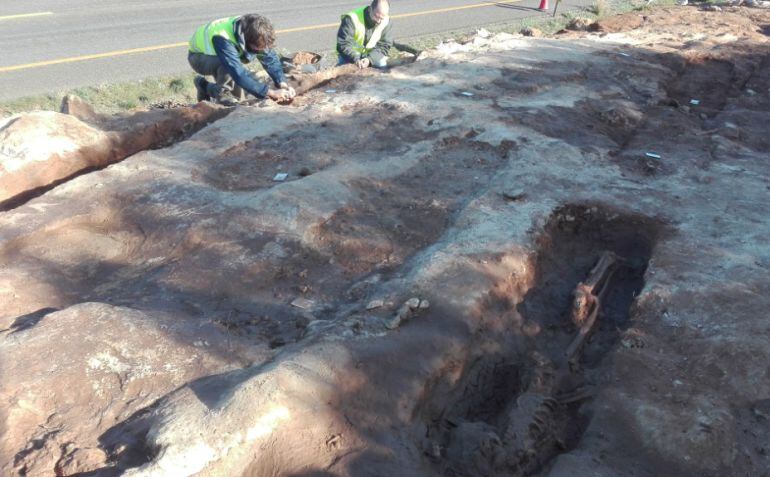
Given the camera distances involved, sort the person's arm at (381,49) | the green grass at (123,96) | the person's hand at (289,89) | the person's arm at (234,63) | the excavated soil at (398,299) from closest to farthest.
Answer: the excavated soil at (398,299) → the person's arm at (234,63) → the person's hand at (289,89) → the green grass at (123,96) → the person's arm at (381,49)

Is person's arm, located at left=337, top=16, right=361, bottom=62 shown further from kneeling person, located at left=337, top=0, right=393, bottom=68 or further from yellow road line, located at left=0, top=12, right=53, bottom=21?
yellow road line, located at left=0, top=12, right=53, bottom=21

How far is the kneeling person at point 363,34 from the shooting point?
29.7 feet

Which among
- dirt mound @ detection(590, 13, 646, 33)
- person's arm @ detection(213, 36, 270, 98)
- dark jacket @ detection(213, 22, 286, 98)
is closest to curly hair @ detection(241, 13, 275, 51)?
dark jacket @ detection(213, 22, 286, 98)

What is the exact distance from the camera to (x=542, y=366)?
13.2 feet

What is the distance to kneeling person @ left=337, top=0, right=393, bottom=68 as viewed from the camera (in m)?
9.04

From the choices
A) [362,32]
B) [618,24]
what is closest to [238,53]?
[362,32]

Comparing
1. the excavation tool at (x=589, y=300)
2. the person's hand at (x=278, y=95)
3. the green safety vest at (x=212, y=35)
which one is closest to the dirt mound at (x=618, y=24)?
the person's hand at (x=278, y=95)

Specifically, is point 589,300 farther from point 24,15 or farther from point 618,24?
point 24,15

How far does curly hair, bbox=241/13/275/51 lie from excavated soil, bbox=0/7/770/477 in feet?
2.34

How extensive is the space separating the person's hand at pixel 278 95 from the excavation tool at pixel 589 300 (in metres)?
4.20

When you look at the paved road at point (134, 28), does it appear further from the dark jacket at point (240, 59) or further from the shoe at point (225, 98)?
the dark jacket at point (240, 59)

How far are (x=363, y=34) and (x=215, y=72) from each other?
2.24 meters

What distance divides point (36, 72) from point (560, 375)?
34.0 ft

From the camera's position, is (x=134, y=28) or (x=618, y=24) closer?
(x=618, y=24)
